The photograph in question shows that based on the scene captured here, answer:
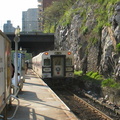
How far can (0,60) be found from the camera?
630 cm

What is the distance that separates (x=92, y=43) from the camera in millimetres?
29703

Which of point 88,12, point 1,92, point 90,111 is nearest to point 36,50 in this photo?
point 88,12

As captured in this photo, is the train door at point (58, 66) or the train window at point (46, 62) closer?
the train window at point (46, 62)

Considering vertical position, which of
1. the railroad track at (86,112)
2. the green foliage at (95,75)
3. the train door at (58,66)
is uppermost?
the train door at (58,66)

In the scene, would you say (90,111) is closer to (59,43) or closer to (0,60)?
(0,60)

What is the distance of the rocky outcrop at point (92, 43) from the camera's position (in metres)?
23.3

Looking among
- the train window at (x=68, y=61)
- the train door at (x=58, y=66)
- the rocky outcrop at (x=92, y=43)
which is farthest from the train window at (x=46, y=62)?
the rocky outcrop at (x=92, y=43)

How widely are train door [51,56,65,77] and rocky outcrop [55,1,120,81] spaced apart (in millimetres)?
3709

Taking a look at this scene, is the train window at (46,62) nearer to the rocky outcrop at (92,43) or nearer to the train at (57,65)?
the train at (57,65)

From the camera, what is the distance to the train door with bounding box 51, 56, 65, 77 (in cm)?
2577

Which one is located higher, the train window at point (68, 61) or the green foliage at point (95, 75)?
the train window at point (68, 61)

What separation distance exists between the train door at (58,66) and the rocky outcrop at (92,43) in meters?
3.71

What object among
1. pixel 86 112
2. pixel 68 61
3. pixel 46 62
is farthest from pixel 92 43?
pixel 86 112

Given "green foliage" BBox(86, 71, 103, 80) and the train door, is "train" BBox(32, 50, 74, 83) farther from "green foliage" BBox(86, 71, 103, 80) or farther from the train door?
"green foliage" BBox(86, 71, 103, 80)
